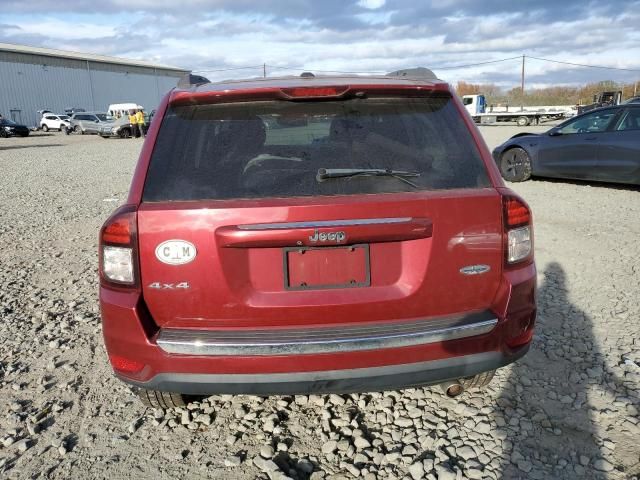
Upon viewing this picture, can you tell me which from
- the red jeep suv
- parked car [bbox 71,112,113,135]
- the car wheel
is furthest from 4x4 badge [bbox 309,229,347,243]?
parked car [bbox 71,112,113,135]

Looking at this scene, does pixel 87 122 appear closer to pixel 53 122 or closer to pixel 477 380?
pixel 53 122

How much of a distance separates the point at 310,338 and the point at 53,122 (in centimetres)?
4640

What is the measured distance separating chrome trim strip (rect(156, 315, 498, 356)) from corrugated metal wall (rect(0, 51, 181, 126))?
5448cm

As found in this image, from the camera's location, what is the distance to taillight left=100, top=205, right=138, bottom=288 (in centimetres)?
216

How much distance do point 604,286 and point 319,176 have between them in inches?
143

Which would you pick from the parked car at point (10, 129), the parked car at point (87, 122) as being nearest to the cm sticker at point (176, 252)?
the parked car at point (87, 122)

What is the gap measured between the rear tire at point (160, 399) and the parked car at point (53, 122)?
4381cm

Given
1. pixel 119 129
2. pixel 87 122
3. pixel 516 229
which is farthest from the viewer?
pixel 87 122

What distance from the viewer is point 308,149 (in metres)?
2.34

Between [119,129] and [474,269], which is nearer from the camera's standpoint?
[474,269]

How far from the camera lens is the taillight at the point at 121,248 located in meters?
2.16

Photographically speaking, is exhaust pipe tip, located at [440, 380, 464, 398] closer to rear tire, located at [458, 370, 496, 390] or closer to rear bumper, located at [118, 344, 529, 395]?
rear tire, located at [458, 370, 496, 390]

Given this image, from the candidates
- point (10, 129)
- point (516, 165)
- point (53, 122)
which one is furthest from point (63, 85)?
point (516, 165)

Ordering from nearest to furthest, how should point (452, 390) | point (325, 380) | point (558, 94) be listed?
point (325, 380) < point (452, 390) < point (558, 94)
